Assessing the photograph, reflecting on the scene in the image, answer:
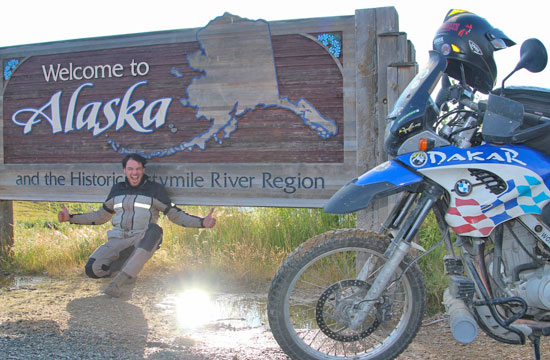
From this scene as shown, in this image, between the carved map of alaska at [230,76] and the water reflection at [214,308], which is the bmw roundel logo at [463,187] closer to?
the water reflection at [214,308]

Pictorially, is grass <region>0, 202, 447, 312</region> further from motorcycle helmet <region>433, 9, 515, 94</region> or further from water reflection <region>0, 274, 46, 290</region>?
motorcycle helmet <region>433, 9, 515, 94</region>

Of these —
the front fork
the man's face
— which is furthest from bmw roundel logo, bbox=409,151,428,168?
the man's face

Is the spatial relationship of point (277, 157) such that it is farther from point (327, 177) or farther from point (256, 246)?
point (256, 246)

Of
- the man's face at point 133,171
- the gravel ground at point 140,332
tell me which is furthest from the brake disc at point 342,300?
the man's face at point 133,171

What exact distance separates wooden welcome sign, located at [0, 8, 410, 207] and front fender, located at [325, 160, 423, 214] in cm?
159

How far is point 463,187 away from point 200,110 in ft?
8.83

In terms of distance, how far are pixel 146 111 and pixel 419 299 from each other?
10.1 ft

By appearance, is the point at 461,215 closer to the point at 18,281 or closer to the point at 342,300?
the point at 342,300

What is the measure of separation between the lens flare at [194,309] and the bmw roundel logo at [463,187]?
204 centimetres

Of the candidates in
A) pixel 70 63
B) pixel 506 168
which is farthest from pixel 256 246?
pixel 506 168

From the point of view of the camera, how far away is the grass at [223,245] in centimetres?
480

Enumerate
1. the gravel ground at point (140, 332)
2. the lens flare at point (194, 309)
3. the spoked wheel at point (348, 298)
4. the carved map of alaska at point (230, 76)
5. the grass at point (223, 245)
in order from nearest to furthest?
1. the spoked wheel at point (348, 298)
2. the gravel ground at point (140, 332)
3. the lens flare at point (194, 309)
4. the carved map of alaska at point (230, 76)
5. the grass at point (223, 245)

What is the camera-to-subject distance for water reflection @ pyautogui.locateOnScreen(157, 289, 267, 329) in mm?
3600

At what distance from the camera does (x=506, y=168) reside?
235 cm
